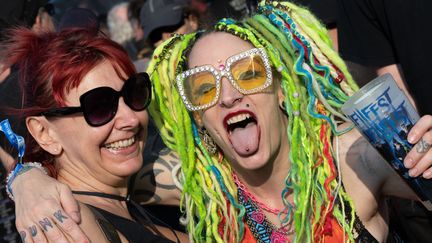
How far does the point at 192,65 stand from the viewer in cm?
278

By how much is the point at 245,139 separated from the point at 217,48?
1.40 ft

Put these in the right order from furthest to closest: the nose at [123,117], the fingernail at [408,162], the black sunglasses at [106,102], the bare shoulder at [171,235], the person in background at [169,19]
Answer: the person in background at [169,19] → the bare shoulder at [171,235] → the nose at [123,117] → the black sunglasses at [106,102] → the fingernail at [408,162]

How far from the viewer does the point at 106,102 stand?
2641 mm

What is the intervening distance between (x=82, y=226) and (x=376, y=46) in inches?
63.6

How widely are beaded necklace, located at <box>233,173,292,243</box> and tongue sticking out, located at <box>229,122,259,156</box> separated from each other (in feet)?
0.79

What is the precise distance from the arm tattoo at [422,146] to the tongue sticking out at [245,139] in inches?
33.0

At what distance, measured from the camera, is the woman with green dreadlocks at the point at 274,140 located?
260 cm

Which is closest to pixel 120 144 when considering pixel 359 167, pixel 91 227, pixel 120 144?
pixel 120 144

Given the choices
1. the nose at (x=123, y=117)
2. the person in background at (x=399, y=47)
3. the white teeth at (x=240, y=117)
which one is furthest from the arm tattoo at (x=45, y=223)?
the person in background at (x=399, y=47)

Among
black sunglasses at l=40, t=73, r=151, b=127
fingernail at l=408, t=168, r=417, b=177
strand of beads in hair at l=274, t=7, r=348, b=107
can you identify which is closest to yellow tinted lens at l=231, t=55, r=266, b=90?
strand of beads in hair at l=274, t=7, r=348, b=107

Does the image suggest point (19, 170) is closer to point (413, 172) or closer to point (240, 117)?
point (240, 117)

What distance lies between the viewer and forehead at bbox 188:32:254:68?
2.68 meters

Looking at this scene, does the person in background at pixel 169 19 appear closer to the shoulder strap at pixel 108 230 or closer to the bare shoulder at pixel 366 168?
the bare shoulder at pixel 366 168

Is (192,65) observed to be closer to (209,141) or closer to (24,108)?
(209,141)
